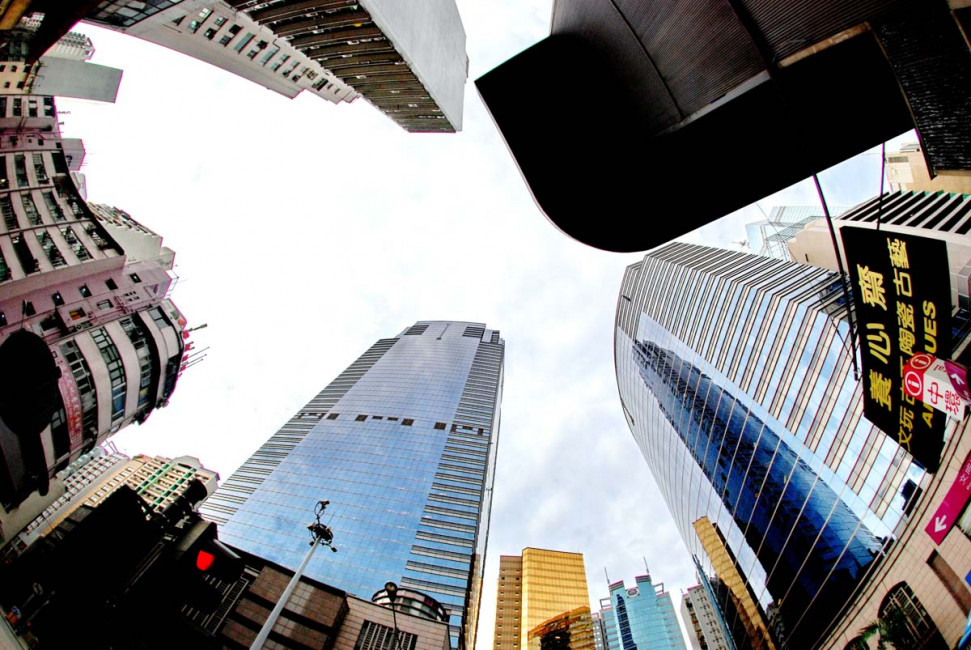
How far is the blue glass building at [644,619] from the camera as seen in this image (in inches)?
4090

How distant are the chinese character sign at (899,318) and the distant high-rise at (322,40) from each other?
92.3 ft

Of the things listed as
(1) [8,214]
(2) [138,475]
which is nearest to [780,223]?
(1) [8,214]

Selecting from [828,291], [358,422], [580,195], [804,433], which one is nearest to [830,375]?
[804,433]

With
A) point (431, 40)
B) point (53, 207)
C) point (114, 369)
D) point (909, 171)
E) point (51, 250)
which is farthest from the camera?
point (909, 171)

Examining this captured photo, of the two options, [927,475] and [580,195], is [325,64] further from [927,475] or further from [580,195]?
[927,475]

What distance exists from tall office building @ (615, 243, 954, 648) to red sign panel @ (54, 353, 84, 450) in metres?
51.5

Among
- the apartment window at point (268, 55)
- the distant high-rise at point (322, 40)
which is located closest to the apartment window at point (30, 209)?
the distant high-rise at point (322, 40)

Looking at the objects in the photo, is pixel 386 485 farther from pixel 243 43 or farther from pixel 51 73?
pixel 51 73

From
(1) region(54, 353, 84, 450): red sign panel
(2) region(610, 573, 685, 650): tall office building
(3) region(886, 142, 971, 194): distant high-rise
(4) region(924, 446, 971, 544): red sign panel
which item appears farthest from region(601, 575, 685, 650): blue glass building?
(1) region(54, 353, 84, 450): red sign panel

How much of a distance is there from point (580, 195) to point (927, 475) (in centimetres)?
2543

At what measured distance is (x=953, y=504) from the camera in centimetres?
1330

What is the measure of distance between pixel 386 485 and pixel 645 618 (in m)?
93.2

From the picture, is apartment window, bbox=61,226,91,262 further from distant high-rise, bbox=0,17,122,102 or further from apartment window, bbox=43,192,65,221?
distant high-rise, bbox=0,17,122,102

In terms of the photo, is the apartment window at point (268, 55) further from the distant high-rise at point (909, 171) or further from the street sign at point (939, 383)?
the distant high-rise at point (909, 171)
